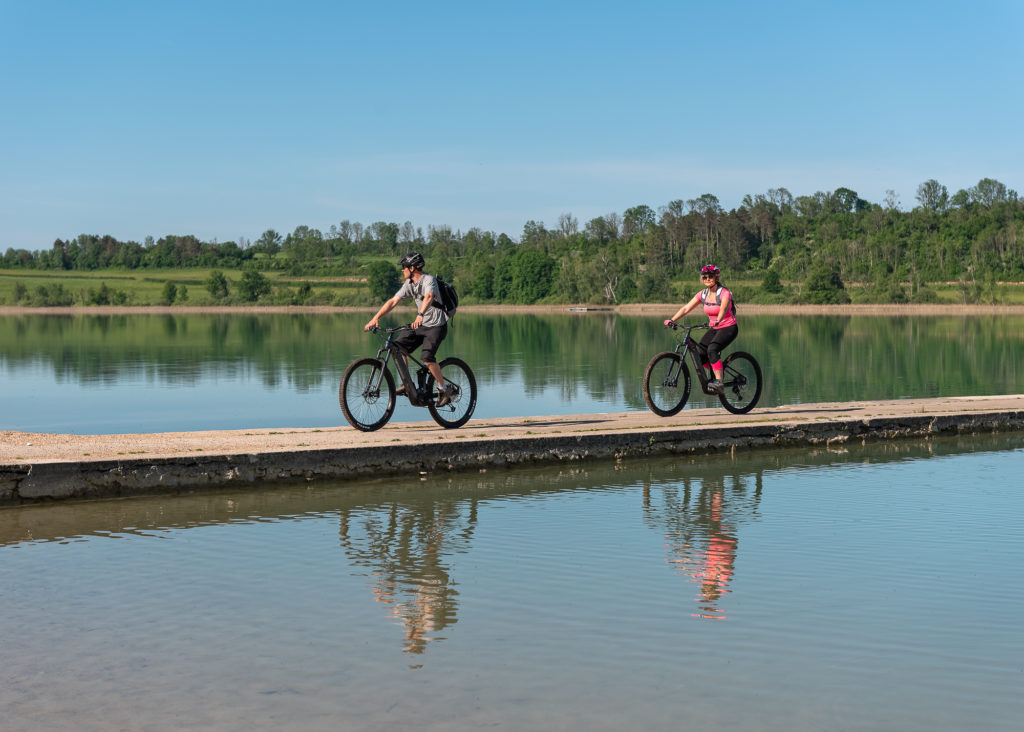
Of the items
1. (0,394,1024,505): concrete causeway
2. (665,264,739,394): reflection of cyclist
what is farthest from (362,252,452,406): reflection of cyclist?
(665,264,739,394): reflection of cyclist

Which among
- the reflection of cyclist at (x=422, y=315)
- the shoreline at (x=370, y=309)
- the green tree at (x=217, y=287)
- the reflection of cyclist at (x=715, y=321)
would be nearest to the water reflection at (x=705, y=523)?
the reflection of cyclist at (x=715, y=321)

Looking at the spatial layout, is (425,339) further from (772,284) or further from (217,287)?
(217,287)

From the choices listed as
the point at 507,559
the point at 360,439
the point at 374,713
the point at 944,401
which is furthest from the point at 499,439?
the point at 944,401

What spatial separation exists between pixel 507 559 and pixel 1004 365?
31299mm

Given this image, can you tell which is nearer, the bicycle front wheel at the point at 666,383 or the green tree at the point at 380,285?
the bicycle front wheel at the point at 666,383

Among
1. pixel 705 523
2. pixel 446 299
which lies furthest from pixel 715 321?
pixel 705 523

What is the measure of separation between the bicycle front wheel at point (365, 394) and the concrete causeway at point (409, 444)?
0.83 feet

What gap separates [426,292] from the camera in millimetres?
13625

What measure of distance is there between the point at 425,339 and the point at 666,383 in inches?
157

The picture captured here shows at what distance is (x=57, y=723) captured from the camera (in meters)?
5.32

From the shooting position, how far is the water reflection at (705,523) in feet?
26.0

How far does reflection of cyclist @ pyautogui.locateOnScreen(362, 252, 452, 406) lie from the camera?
13.6 metres

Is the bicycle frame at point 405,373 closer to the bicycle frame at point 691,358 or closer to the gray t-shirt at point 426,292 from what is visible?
the gray t-shirt at point 426,292

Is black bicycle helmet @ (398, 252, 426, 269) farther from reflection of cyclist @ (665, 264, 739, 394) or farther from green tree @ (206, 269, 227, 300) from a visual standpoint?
green tree @ (206, 269, 227, 300)
